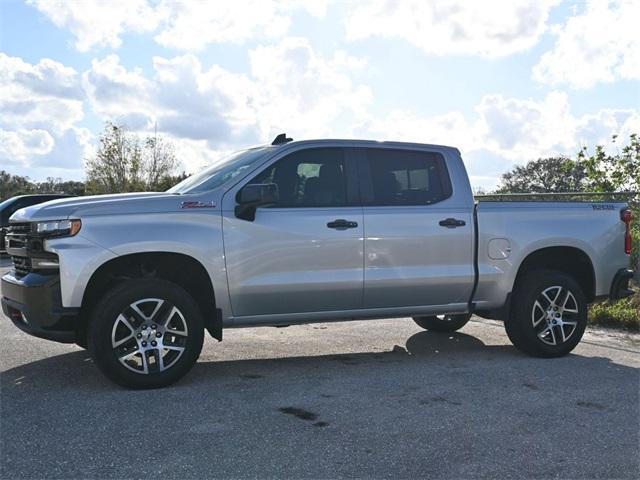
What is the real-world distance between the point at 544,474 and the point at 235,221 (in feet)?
9.80

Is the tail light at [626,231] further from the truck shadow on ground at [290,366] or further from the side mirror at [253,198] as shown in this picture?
the side mirror at [253,198]

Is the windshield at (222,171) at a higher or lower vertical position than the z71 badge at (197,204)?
higher

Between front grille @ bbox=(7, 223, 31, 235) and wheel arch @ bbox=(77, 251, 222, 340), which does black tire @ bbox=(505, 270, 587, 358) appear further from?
front grille @ bbox=(7, 223, 31, 235)

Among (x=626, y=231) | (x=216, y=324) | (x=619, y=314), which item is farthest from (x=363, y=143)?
(x=619, y=314)

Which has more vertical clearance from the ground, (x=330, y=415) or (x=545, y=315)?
(x=545, y=315)

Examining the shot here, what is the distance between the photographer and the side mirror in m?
5.05

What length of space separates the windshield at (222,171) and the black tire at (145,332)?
100 centimetres

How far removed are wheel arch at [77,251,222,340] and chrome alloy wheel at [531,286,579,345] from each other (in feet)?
10.3

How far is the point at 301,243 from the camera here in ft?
17.7

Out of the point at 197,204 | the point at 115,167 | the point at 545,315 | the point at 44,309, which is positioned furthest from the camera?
the point at 115,167

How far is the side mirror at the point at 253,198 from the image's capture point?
505cm

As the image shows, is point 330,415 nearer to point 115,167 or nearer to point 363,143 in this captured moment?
point 363,143

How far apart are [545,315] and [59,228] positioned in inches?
178

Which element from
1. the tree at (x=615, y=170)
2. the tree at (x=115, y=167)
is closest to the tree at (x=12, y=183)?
the tree at (x=115, y=167)
